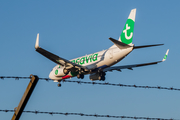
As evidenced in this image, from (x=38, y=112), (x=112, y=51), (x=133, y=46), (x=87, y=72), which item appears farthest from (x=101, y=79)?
(x=38, y=112)

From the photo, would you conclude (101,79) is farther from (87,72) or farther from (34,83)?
(34,83)

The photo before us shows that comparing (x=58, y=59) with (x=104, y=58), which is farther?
(x=58, y=59)

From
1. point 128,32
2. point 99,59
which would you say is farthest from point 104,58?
point 128,32

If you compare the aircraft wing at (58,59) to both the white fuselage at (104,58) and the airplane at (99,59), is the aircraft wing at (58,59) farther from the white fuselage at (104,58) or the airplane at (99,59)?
the white fuselage at (104,58)

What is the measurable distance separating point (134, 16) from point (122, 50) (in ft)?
17.4

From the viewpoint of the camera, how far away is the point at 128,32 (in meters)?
35.8

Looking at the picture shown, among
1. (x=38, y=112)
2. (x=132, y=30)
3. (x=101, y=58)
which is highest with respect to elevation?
(x=132, y=30)

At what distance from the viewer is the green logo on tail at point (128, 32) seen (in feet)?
115

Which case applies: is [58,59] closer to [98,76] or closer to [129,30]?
[98,76]

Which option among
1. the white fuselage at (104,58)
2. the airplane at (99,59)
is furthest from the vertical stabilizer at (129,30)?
the white fuselage at (104,58)

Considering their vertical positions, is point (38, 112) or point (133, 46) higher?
point (133, 46)

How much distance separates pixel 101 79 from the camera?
3788cm

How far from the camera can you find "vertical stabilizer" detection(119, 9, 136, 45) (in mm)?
35094

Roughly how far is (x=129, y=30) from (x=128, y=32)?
29 cm
